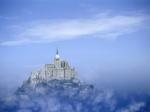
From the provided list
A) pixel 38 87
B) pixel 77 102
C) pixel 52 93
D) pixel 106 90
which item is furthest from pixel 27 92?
pixel 106 90

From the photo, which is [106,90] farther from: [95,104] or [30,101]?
[30,101]

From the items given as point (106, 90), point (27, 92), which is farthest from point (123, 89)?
point (27, 92)

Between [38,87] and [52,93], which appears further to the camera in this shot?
[52,93]

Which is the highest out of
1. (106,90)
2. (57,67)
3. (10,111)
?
(57,67)

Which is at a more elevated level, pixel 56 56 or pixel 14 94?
pixel 56 56

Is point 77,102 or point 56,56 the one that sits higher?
point 56,56

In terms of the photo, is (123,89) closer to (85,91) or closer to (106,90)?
(106,90)
